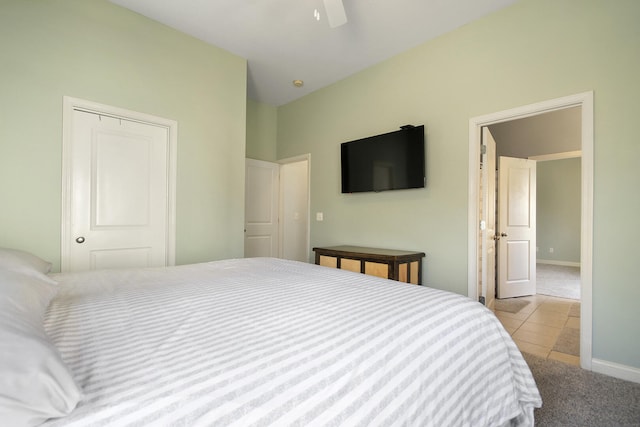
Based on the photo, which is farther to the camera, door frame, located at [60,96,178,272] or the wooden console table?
the wooden console table

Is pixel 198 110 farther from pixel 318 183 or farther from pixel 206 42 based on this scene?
pixel 318 183

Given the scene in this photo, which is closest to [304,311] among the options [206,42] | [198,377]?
[198,377]

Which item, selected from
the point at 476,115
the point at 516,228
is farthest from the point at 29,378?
the point at 516,228

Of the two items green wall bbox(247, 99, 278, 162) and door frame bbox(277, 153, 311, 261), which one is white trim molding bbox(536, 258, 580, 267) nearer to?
door frame bbox(277, 153, 311, 261)

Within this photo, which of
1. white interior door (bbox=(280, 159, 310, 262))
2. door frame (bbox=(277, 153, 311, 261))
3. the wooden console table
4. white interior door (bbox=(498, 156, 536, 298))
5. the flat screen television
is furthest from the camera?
white interior door (bbox=(280, 159, 310, 262))

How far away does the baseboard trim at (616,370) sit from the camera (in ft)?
6.47

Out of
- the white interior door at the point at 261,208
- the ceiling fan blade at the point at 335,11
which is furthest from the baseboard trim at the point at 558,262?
the ceiling fan blade at the point at 335,11

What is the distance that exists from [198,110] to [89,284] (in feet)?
7.09

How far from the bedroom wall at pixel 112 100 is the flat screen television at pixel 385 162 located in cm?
132

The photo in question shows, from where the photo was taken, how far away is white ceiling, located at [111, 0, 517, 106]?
2.55 meters

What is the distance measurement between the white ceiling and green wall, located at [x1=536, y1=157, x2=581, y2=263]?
19.9 ft

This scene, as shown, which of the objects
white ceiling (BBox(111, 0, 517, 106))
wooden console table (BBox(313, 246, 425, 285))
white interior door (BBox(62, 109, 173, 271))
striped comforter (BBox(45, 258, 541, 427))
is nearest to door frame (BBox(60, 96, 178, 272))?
white interior door (BBox(62, 109, 173, 271))

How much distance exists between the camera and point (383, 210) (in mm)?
3430

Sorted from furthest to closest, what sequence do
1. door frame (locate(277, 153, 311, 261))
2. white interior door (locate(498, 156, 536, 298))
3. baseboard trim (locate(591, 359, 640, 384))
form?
door frame (locate(277, 153, 311, 261)), white interior door (locate(498, 156, 536, 298)), baseboard trim (locate(591, 359, 640, 384))
